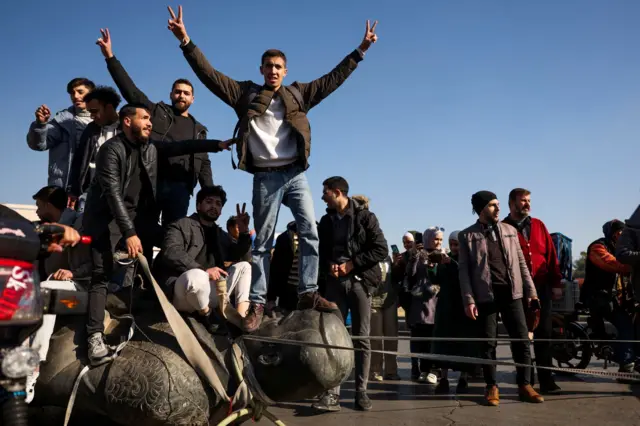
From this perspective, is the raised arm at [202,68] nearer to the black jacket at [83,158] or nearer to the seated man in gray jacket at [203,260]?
the seated man in gray jacket at [203,260]

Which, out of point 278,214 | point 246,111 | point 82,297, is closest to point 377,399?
point 278,214

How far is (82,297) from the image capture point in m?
2.95

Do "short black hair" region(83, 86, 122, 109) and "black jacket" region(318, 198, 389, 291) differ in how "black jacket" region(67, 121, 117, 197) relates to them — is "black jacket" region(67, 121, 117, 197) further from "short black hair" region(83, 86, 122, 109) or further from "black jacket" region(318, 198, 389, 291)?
"black jacket" region(318, 198, 389, 291)

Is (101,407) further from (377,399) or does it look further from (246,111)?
(377,399)

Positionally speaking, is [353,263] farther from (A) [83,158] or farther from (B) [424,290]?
(A) [83,158]

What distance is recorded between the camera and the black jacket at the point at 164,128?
18.5 feet

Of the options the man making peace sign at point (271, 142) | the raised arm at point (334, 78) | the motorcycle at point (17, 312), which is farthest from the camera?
the raised arm at point (334, 78)

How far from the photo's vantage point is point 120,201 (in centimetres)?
450

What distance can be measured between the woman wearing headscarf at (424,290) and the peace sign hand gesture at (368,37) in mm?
3905

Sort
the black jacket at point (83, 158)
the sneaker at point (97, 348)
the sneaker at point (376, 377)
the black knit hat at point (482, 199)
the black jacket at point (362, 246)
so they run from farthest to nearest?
the sneaker at point (376, 377)
the black knit hat at point (482, 199)
the black jacket at point (362, 246)
the black jacket at point (83, 158)
the sneaker at point (97, 348)

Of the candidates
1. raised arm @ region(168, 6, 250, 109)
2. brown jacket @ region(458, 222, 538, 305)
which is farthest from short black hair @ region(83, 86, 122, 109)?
brown jacket @ region(458, 222, 538, 305)

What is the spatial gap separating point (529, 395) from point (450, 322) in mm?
1307

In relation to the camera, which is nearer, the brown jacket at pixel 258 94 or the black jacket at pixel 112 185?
the black jacket at pixel 112 185

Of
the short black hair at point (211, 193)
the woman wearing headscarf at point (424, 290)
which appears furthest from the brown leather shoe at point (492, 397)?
the short black hair at point (211, 193)
